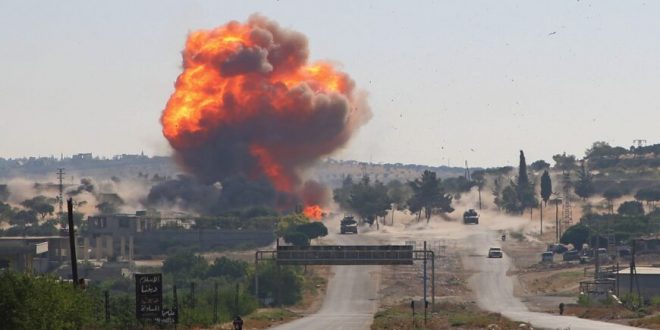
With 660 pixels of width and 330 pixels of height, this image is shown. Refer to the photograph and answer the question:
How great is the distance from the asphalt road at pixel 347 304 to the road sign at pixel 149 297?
3612 cm

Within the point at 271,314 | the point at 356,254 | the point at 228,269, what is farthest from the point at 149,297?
the point at 228,269

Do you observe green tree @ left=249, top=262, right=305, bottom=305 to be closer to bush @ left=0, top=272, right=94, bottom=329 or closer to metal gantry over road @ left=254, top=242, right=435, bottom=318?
metal gantry over road @ left=254, top=242, right=435, bottom=318

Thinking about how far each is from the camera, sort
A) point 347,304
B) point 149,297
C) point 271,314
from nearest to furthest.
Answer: point 149,297 → point 271,314 → point 347,304

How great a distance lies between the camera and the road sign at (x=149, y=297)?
75.0 meters

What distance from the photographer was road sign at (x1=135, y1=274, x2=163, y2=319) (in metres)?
75.0

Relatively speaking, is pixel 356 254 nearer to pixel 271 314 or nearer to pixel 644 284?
pixel 271 314

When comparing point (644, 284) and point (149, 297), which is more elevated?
point (149, 297)

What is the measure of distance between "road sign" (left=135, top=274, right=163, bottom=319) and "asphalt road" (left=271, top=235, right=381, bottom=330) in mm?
36120

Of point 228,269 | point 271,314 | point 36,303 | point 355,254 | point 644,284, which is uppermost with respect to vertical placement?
point 36,303

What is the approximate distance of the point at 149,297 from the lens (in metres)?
75.3

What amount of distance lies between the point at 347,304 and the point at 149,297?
89838mm

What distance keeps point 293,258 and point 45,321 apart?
90.9 meters

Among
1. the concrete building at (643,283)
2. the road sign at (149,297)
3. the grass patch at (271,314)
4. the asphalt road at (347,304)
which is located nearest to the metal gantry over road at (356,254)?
the asphalt road at (347,304)

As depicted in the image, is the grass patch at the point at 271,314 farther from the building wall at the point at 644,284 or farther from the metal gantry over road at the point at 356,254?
the building wall at the point at 644,284
